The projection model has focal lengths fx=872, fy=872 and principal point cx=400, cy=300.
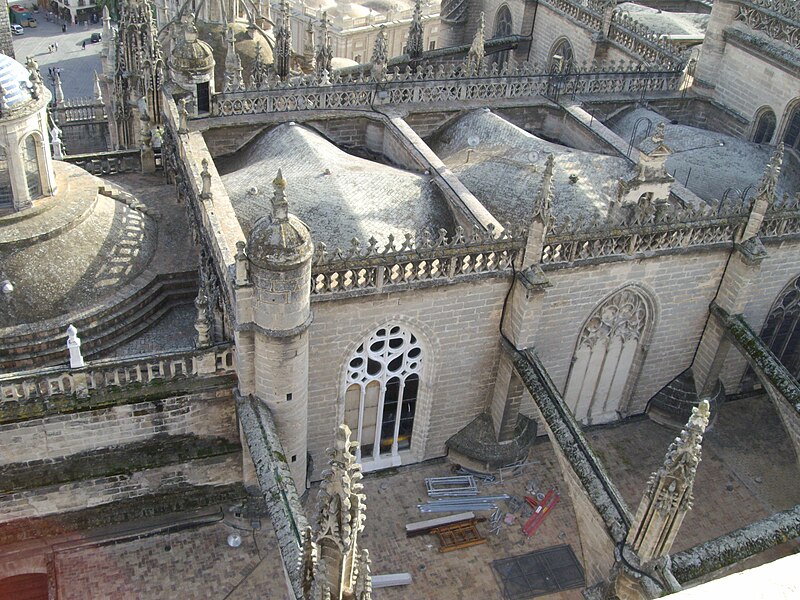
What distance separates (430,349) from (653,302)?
765cm

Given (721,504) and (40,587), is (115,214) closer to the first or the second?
(40,587)

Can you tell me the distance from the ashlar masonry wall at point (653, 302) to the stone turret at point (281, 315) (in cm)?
699

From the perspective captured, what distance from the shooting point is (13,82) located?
915 inches

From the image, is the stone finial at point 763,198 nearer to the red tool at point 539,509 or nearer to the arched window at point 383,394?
the red tool at point 539,509

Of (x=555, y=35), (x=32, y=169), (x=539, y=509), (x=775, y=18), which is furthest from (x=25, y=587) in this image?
(x=555, y=35)

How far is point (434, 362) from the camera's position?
26047 mm

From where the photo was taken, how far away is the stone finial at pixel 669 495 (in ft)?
60.0

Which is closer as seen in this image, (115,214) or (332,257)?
(332,257)

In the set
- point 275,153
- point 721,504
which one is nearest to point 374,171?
point 275,153

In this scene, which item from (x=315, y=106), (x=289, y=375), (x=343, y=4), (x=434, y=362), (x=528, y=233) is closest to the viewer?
(x=289, y=375)

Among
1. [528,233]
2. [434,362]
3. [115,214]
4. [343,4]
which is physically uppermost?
[528,233]

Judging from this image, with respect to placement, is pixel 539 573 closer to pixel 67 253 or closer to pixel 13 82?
pixel 67 253

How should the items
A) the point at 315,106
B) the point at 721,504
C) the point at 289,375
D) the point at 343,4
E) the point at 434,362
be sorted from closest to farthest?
the point at 289,375 < the point at 434,362 < the point at 721,504 < the point at 315,106 < the point at 343,4

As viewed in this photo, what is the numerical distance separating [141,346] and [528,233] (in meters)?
11.4
